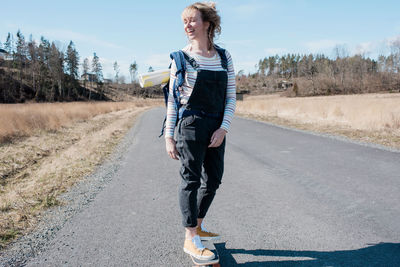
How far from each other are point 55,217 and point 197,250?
2015 millimetres

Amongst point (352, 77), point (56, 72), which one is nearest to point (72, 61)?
point (56, 72)

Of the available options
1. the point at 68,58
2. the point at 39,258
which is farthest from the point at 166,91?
the point at 68,58

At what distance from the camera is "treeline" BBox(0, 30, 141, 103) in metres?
54.9

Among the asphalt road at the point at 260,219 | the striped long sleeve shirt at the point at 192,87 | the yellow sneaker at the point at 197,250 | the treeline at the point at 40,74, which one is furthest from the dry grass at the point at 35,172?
the treeline at the point at 40,74

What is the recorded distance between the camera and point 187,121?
211 cm

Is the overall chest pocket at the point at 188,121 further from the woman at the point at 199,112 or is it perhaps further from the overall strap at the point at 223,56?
the overall strap at the point at 223,56

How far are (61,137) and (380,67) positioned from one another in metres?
82.9

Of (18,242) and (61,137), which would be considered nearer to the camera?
(18,242)

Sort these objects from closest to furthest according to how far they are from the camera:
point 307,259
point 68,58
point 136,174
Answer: point 307,259, point 136,174, point 68,58

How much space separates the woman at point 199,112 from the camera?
2.10 m

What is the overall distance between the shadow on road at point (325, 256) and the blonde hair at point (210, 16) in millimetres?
1762

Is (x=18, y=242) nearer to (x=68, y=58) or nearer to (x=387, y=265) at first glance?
(x=387, y=265)

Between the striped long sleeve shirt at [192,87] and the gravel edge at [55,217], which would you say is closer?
the striped long sleeve shirt at [192,87]

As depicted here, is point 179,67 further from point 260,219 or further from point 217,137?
point 260,219
